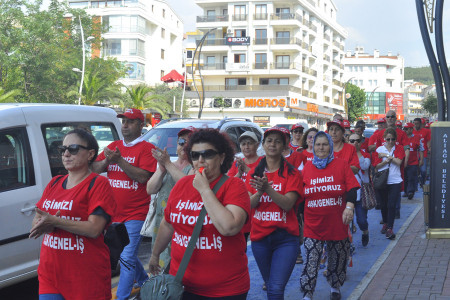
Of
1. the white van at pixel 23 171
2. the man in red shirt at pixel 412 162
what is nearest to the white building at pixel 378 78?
the man in red shirt at pixel 412 162

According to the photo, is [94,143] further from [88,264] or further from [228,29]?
[228,29]

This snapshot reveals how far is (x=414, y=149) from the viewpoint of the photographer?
1489 centimetres

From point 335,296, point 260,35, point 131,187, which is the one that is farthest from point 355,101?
point 131,187

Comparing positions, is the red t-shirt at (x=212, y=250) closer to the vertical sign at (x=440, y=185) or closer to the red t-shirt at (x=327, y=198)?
the red t-shirt at (x=327, y=198)

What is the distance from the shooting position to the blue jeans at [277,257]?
4.84 metres

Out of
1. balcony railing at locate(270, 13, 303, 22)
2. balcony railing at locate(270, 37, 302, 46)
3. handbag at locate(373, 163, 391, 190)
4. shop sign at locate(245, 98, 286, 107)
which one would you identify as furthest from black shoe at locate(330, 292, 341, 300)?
balcony railing at locate(270, 13, 303, 22)

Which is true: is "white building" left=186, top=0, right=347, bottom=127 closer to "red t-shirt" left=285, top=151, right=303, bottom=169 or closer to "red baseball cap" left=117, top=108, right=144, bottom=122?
"red t-shirt" left=285, top=151, right=303, bottom=169

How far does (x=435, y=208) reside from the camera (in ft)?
31.5

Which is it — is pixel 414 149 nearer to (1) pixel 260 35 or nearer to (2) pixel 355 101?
(1) pixel 260 35

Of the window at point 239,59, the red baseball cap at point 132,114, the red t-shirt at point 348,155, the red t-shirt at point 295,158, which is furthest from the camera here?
the window at point 239,59

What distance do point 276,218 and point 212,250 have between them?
174cm

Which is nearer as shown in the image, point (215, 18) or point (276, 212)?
point (276, 212)

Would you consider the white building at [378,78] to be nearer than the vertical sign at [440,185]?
No

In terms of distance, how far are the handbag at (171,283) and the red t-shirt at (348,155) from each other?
15.5 feet
